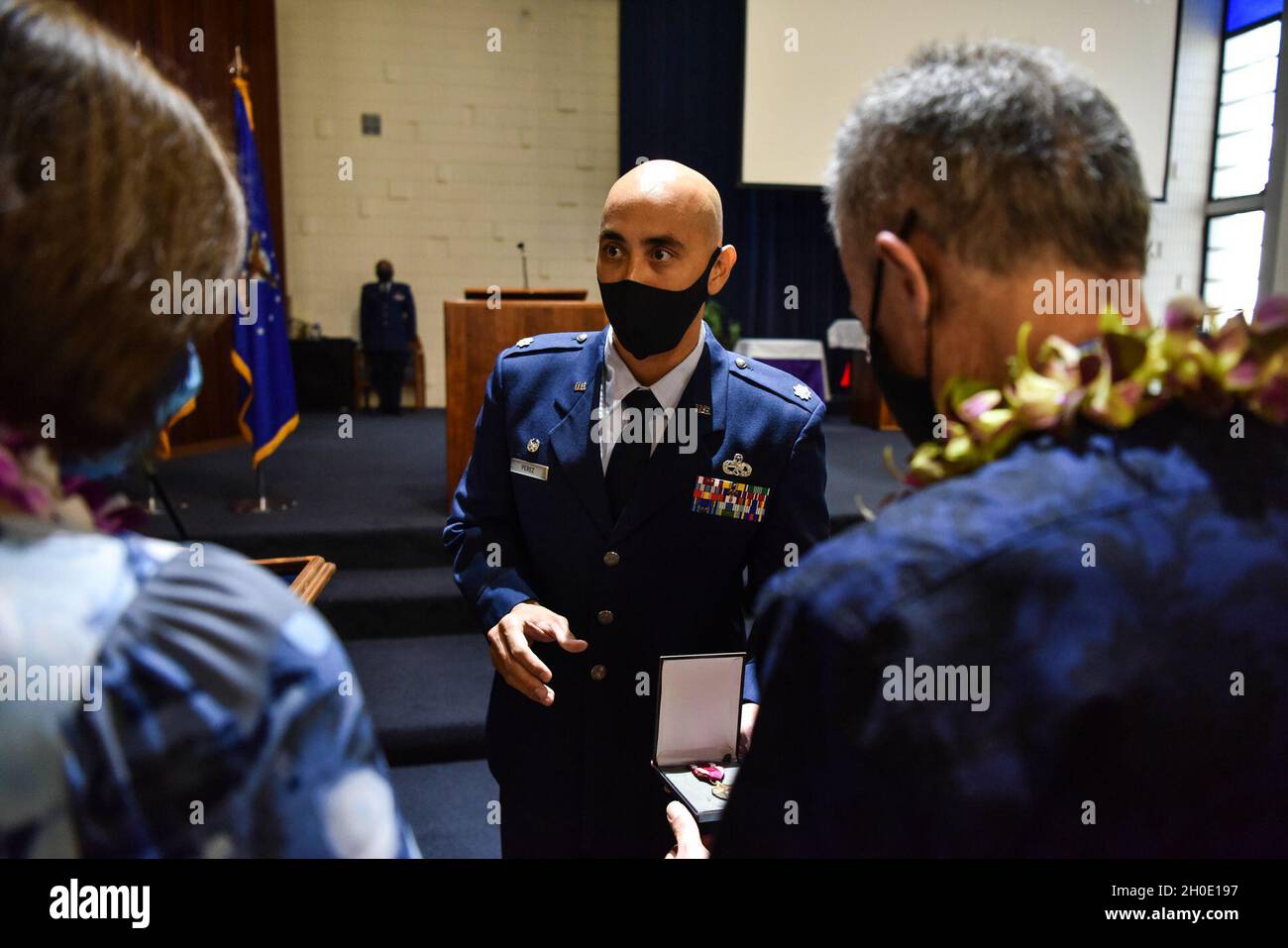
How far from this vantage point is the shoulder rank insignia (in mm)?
1437

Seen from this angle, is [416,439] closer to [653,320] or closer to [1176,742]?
[653,320]

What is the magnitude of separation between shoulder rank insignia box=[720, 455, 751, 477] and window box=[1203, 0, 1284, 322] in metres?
7.80

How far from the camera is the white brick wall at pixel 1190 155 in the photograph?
26.5 ft

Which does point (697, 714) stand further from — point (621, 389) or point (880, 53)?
point (880, 53)

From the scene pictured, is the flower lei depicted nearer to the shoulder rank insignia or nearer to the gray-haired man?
the gray-haired man

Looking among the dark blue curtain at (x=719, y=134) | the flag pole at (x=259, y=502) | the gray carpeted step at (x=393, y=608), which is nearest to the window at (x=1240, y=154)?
the dark blue curtain at (x=719, y=134)

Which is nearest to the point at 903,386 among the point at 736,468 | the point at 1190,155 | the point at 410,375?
the point at 736,468

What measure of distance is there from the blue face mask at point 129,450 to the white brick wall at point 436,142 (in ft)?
25.8

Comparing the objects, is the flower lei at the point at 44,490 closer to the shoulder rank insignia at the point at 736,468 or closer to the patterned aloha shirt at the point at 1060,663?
the patterned aloha shirt at the point at 1060,663

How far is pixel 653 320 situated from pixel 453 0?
7.85 m

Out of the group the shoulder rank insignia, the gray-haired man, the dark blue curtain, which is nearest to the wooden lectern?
the shoulder rank insignia

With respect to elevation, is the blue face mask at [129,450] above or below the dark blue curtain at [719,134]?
below

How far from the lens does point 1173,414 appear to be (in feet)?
2.08
